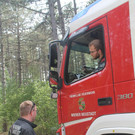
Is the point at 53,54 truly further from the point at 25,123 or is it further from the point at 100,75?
the point at 25,123

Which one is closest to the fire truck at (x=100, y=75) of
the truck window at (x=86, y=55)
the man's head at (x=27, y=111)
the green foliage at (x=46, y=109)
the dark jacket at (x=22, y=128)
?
the truck window at (x=86, y=55)

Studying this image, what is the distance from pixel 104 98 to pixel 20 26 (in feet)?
58.8

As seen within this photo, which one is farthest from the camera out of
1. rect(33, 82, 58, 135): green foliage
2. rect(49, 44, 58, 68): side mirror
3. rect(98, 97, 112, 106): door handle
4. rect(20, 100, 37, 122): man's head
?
rect(33, 82, 58, 135): green foliage

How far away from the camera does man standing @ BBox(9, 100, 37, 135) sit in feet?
8.21

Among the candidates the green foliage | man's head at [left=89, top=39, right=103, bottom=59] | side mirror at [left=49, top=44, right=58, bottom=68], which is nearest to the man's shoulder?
side mirror at [left=49, top=44, right=58, bottom=68]

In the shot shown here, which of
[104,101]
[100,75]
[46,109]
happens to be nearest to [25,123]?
[104,101]

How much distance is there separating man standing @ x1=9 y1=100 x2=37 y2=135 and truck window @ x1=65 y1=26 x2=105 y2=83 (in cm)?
89

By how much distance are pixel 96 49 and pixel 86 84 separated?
632mm

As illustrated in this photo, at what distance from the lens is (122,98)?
2311 millimetres

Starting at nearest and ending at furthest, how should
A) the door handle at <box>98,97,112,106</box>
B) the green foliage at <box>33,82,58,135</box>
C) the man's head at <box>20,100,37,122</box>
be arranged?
the door handle at <box>98,97,112,106</box>
the man's head at <box>20,100,37,122</box>
the green foliage at <box>33,82,58,135</box>

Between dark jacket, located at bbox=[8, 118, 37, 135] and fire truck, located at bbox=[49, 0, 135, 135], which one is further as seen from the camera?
dark jacket, located at bbox=[8, 118, 37, 135]

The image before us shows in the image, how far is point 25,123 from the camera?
8.57 feet

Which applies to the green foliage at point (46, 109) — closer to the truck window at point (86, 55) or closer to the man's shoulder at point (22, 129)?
the truck window at point (86, 55)

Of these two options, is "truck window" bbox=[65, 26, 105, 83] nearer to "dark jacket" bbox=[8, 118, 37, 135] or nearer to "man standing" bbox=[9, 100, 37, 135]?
"man standing" bbox=[9, 100, 37, 135]
